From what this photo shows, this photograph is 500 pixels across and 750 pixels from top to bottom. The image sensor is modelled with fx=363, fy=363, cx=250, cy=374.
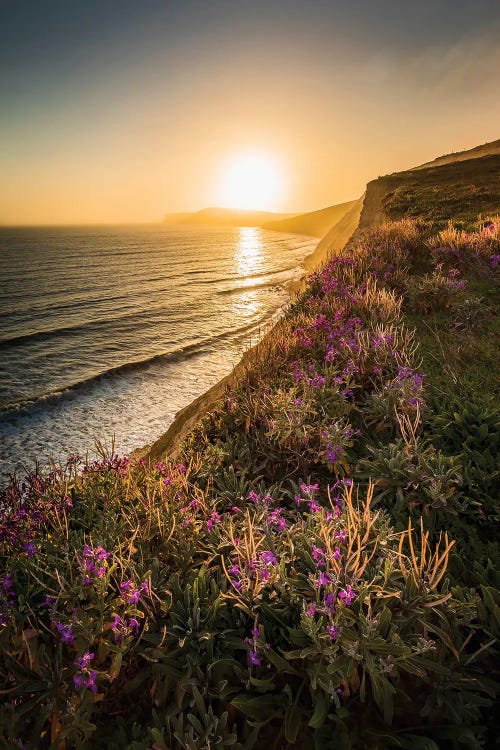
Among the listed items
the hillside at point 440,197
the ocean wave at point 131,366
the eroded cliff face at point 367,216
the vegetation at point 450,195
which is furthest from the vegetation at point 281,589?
the eroded cliff face at point 367,216

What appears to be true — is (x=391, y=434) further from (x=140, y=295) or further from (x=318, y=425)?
(x=140, y=295)

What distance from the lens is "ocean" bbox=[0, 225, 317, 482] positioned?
35.4 ft

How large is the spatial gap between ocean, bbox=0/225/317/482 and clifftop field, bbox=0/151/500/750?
4.44 ft

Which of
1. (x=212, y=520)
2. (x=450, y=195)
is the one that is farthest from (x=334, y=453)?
(x=450, y=195)

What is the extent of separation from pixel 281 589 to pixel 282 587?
0.02m

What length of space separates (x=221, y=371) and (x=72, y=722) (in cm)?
1302

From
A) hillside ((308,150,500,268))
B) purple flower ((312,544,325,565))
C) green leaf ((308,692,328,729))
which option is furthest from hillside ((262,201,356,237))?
green leaf ((308,692,328,729))

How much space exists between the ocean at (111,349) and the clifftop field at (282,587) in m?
1.35

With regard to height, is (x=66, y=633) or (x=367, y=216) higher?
(x=367, y=216)

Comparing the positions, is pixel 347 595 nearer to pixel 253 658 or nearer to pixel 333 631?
pixel 333 631

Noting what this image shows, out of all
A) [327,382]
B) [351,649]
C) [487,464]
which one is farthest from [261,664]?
[327,382]

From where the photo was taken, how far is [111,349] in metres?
17.8

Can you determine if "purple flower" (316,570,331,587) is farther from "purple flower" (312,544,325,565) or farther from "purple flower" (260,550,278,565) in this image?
"purple flower" (260,550,278,565)

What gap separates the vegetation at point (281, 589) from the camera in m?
2.13
